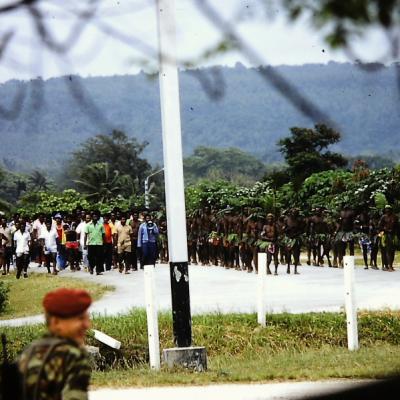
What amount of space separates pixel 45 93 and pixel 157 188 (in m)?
68.2

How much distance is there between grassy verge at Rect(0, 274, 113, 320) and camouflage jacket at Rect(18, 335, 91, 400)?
16.0 m

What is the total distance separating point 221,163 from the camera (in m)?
109

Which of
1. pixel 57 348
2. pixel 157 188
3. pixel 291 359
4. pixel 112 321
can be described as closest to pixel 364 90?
pixel 57 348

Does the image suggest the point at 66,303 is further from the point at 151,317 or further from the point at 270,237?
the point at 270,237

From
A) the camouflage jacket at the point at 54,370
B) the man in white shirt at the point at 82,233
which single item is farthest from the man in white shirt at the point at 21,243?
the camouflage jacket at the point at 54,370

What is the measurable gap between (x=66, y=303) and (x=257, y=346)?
9.97 meters

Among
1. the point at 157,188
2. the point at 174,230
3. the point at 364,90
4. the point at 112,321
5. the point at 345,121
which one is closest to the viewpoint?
the point at 364,90

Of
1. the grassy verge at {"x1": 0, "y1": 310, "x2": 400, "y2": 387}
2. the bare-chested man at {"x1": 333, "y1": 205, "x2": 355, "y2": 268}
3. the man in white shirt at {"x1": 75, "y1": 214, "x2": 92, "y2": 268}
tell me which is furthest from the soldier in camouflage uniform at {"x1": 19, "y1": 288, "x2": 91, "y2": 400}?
the man in white shirt at {"x1": 75, "y1": 214, "x2": 92, "y2": 268}

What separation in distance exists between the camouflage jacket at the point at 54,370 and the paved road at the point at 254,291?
1247 cm

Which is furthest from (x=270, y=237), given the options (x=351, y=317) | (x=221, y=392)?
(x=221, y=392)

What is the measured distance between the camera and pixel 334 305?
18578 millimetres

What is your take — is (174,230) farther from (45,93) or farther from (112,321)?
(45,93)

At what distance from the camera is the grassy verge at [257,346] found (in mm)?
10688

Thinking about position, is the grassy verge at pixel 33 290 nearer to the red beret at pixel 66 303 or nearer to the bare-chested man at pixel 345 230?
the bare-chested man at pixel 345 230
